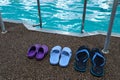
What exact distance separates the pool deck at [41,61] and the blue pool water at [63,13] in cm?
101

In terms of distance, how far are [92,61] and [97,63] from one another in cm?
6

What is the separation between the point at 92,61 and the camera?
178 centimetres

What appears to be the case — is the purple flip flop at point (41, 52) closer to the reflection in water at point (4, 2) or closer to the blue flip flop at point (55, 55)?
the blue flip flop at point (55, 55)

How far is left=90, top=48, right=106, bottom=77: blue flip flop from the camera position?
1654mm

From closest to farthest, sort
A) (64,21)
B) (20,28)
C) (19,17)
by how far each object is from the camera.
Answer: (20,28) < (64,21) < (19,17)

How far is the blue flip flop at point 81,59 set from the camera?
68.1 inches

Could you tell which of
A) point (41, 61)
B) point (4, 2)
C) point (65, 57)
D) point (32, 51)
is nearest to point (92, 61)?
point (65, 57)

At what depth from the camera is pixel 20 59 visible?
6.25 feet

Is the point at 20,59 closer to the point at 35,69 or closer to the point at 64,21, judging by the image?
the point at 35,69

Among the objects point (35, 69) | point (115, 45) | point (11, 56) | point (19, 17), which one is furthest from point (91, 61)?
point (19, 17)

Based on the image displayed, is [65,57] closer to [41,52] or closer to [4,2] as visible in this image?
[41,52]

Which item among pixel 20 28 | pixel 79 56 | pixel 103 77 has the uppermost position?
pixel 20 28

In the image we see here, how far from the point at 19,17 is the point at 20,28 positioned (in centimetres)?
138

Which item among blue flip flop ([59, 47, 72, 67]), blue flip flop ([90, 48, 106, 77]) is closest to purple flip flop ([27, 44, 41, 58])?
blue flip flop ([59, 47, 72, 67])
